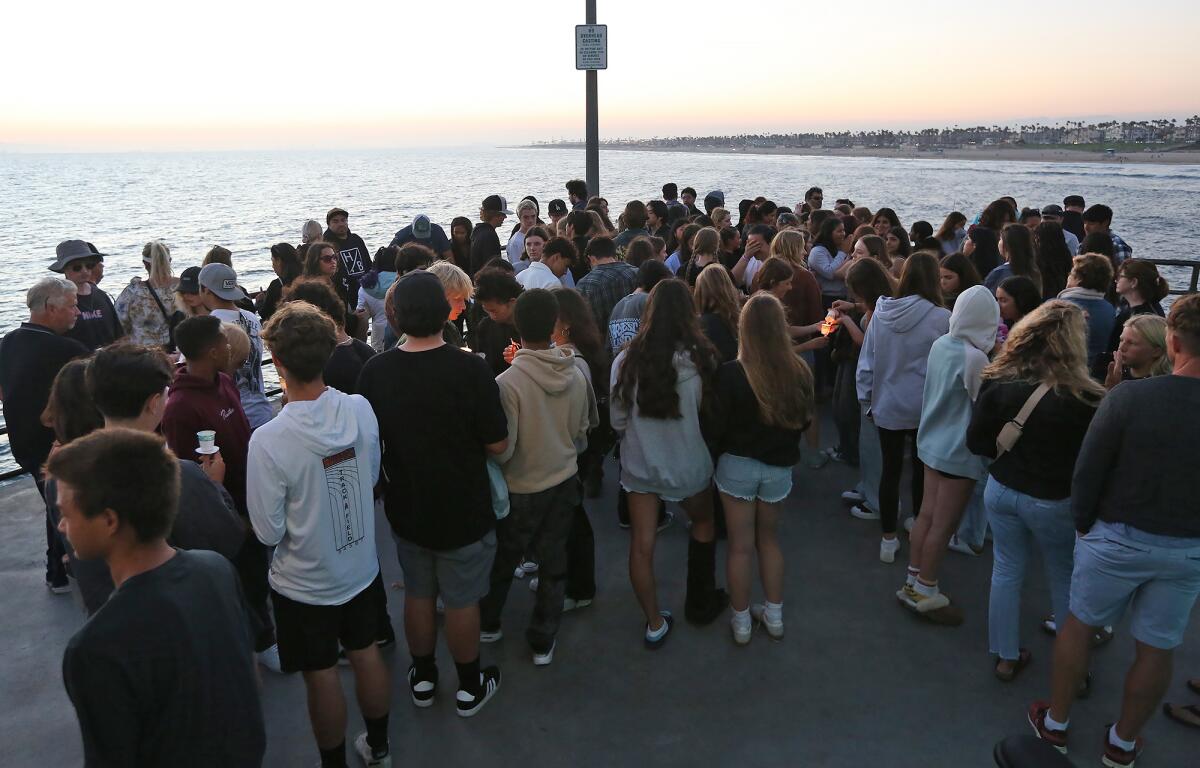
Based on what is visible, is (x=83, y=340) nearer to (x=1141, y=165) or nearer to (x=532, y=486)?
(x=532, y=486)

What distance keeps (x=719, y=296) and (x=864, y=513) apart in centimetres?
206

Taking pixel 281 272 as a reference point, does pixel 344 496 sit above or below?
below

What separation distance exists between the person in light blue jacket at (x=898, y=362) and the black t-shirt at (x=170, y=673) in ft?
12.3

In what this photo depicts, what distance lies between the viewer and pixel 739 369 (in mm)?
3650

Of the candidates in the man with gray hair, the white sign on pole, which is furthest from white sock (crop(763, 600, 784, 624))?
the white sign on pole

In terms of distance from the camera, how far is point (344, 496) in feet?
9.19

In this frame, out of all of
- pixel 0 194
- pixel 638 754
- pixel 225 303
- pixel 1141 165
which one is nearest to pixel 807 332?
pixel 638 754

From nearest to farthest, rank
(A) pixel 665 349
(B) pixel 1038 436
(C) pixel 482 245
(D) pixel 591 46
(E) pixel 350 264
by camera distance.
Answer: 1. (B) pixel 1038 436
2. (A) pixel 665 349
3. (E) pixel 350 264
4. (C) pixel 482 245
5. (D) pixel 591 46

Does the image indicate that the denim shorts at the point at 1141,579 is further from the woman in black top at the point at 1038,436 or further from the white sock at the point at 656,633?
the white sock at the point at 656,633

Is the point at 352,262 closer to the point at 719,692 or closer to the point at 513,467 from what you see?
the point at 513,467

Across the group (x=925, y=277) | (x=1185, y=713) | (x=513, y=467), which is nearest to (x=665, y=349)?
(x=513, y=467)

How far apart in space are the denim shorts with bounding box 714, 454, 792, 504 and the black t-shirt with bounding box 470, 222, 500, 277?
4.74 metres

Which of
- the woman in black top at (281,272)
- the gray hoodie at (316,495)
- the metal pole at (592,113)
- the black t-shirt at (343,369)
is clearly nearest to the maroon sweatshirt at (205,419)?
the black t-shirt at (343,369)

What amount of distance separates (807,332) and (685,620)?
2512 mm
